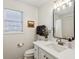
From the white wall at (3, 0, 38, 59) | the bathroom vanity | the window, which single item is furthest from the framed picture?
the bathroom vanity

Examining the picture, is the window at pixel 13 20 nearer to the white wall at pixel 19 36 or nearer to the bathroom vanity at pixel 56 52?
the white wall at pixel 19 36

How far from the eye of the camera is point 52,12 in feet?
8.25

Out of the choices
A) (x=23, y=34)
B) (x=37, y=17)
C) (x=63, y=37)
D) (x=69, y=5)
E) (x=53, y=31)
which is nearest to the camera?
(x=69, y=5)

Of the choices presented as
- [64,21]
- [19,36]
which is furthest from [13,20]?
[64,21]

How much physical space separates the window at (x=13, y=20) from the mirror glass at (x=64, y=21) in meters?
1.50

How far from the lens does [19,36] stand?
10.4ft

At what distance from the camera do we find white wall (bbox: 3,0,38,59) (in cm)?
294

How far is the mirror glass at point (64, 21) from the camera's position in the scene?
1.76 metres

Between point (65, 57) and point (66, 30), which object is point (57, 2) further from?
point (65, 57)

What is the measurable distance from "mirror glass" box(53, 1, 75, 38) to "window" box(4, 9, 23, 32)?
1500mm

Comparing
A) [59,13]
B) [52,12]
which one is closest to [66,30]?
[59,13]

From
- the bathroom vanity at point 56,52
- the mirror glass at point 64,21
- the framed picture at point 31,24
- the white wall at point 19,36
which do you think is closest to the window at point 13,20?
the white wall at point 19,36
